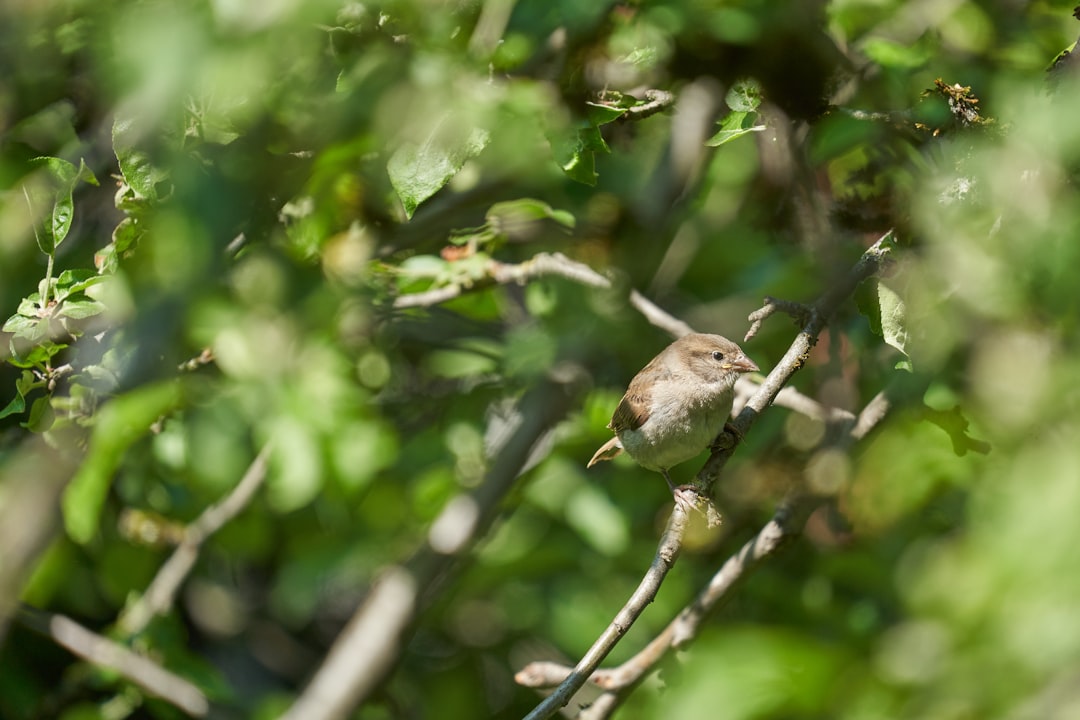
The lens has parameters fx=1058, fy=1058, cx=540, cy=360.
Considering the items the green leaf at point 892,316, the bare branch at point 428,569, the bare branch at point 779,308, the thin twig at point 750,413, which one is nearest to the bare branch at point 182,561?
the bare branch at point 428,569

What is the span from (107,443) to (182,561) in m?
1.65

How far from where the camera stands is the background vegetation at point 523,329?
2.74 meters

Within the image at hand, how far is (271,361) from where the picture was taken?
3664 millimetres

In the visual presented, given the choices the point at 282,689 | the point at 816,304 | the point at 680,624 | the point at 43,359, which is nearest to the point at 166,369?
the point at 43,359

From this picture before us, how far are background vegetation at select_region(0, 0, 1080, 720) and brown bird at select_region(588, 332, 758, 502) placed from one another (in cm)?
48

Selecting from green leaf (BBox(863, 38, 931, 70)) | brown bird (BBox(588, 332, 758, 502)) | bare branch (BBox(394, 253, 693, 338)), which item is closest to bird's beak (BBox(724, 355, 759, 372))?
brown bird (BBox(588, 332, 758, 502))

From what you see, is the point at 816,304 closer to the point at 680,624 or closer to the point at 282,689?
the point at 680,624

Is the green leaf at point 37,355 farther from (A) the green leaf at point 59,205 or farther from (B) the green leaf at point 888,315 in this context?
(B) the green leaf at point 888,315

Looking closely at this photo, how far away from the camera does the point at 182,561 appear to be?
467 cm

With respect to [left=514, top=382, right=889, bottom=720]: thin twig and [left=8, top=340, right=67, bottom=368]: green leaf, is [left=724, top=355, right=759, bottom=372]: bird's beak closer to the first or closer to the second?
[left=514, top=382, right=889, bottom=720]: thin twig

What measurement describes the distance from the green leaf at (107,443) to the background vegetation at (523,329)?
0.01m

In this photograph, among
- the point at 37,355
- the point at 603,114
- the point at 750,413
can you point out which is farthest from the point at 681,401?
the point at 37,355

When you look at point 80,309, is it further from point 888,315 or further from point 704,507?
point 888,315

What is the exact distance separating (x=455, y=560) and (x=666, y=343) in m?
1.27
